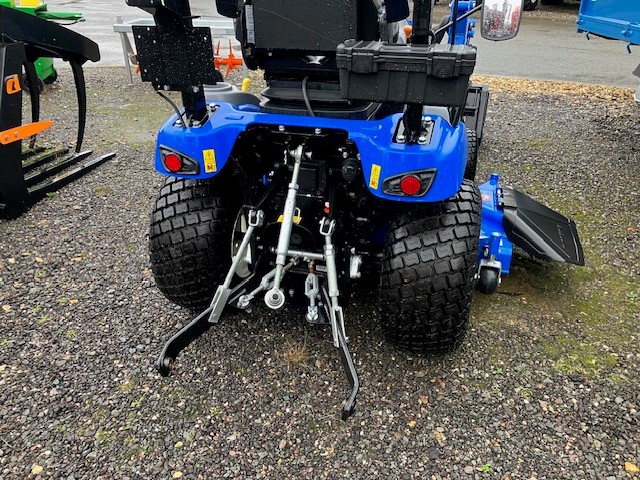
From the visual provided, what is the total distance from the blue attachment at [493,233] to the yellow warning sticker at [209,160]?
1.46m

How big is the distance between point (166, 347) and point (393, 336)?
39.3 inches

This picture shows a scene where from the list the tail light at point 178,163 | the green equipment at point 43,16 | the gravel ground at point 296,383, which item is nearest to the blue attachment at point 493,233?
the gravel ground at point 296,383

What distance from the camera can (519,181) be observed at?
466 centimetres

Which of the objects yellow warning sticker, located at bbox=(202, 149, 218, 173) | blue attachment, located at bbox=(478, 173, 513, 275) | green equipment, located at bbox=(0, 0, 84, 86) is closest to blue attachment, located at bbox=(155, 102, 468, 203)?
yellow warning sticker, located at bbox=(202, 149, 218, 173)

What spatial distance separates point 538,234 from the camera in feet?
10.1

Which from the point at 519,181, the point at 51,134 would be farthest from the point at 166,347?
the point at 51,134

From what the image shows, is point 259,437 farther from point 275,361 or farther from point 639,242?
point 639,242

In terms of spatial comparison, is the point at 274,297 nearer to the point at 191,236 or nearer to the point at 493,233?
the point at 191,236

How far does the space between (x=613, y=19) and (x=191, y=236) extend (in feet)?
15.5

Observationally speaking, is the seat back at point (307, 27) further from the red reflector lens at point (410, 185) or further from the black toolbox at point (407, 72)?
the red reflector lens at point (410, 185)

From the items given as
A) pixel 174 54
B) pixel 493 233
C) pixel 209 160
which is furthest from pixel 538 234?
pixel 174 54

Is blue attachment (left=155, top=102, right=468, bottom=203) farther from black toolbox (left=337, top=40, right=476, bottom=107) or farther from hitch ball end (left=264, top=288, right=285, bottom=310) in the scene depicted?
hitch ball end (left=264, top=288, right=285, bottom=310)

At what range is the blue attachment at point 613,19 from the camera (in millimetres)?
4773

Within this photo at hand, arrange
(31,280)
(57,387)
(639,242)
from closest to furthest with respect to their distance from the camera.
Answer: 1. (57,387)
2. (31,280)
3. (639,242)
